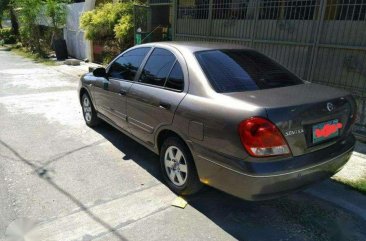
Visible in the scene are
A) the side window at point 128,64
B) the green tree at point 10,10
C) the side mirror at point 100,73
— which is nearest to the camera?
the side window at point 128,64

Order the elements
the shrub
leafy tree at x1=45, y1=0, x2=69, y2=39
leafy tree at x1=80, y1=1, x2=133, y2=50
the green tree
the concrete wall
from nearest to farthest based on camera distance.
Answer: leafy tree at x1=80, y1=1, x2=133, y2=50
the concrete wall
leafy tree at x1=45, y1=0, x2=69, y2=39
the green tree
the shrub

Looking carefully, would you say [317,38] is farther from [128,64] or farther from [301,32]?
[128,64]

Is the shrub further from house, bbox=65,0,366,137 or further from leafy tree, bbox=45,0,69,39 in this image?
house, bbox=65,0,366,137

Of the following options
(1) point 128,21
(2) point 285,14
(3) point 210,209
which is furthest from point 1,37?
(3) point 210,209

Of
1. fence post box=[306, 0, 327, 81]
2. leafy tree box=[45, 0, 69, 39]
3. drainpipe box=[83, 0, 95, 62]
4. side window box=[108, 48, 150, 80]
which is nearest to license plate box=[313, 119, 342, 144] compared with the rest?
side window box=[108, 48, 150, 80]

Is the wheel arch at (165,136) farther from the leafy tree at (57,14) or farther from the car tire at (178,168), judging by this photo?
the leafy tree at (57,14)

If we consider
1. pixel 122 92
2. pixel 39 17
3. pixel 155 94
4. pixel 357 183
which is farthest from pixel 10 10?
pixel 357 183

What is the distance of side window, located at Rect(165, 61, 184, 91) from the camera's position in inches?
134

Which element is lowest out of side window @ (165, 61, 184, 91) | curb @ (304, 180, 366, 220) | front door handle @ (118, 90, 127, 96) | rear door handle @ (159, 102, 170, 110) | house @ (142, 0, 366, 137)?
curb @ (304, 180, 366, 220)

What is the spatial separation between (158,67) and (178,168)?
48.7 inches

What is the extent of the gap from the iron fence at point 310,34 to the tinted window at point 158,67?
3.26 m

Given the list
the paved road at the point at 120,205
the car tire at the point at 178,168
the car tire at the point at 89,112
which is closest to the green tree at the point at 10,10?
the car tire at the point at 89,112

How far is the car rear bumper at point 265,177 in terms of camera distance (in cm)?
266

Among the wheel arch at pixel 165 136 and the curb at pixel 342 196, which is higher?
the wheel arch at pixel 165 136
